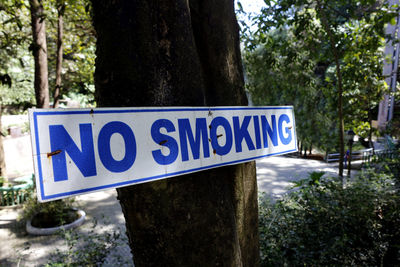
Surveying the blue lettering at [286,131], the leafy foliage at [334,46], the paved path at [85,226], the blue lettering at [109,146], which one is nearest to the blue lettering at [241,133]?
the blue lettering at [286,131]

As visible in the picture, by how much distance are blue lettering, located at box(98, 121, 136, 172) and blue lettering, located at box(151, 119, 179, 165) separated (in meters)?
0.09

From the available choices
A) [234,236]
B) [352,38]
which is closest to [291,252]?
[234,236]

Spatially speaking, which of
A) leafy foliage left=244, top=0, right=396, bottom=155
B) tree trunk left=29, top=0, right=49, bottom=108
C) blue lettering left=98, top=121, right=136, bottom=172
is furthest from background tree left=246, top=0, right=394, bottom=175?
tree trunk left=29, top=0, right=49, bottom=108

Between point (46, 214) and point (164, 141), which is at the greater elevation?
point (164, 141)

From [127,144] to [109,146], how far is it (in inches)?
2.5

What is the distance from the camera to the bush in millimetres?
2918

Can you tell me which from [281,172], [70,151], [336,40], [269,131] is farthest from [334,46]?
[281,172]

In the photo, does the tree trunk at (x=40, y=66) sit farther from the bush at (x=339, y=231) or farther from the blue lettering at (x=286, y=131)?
the blue lettering at (x=286, y=131)

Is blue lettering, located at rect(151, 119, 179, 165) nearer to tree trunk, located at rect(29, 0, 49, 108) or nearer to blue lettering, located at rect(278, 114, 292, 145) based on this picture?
blue lettering, located at rect(278, 114, 292, 145)

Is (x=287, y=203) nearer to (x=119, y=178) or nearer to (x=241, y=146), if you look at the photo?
(x=241, y=146)

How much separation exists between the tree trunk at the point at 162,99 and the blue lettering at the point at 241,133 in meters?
0.18

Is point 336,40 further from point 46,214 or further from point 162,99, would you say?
point 46,214

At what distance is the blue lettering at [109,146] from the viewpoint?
3.00 ft

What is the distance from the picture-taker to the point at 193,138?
1128mm
